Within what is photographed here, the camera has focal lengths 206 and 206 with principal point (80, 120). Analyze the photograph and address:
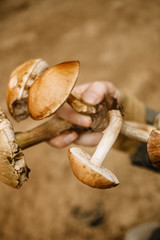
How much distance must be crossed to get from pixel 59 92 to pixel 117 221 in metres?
1.59

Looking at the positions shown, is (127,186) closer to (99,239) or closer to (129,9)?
(99,239)

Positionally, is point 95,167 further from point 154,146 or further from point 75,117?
point 75,117

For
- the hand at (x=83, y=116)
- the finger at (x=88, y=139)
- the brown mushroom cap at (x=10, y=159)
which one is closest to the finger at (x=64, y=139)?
the hand at (x=83, y=116)

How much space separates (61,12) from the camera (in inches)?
151

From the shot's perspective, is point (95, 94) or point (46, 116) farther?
point (95, 94)

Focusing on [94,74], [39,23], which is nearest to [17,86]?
[94,74]

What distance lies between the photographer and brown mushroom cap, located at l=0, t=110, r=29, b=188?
62cm

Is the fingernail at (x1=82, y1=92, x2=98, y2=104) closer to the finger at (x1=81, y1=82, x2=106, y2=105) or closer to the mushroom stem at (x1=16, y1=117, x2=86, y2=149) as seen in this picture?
the finger at (x1=81, y1=82, x2=106, y2=105)

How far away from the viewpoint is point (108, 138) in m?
0.71

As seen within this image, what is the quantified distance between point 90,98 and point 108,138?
0.82 feet

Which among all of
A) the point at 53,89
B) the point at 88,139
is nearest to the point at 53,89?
the point at 53,89

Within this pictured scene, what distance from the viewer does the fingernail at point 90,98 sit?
88 cm

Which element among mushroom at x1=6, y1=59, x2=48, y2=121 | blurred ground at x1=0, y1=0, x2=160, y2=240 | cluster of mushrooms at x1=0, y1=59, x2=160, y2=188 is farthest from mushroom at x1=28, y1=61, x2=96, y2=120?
blurred ground at x1=0, y1=0, x2=160, y2=240

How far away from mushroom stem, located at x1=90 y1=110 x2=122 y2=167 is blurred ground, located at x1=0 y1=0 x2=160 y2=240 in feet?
4.44
